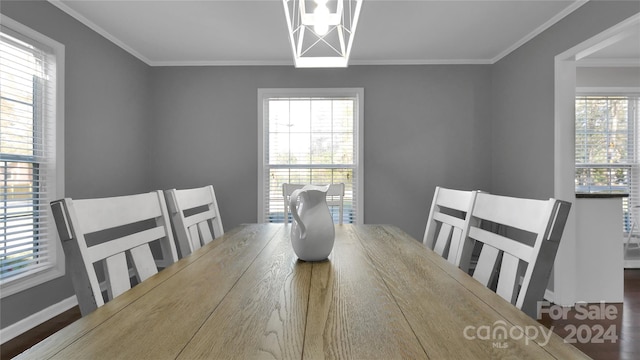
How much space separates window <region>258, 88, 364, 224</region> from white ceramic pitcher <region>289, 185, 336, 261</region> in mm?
2880

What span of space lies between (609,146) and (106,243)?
17.3 feet

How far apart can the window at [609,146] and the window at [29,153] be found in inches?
216

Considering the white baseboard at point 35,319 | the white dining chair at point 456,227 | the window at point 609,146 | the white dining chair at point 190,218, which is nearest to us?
the white dining chair at point 456,227

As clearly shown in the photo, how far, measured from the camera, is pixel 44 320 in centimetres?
257

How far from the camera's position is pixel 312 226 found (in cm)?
114

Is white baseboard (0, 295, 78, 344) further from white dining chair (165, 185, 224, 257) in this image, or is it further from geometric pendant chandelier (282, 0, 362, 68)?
geometric pendant chandelier (282, 0, 362, 68)

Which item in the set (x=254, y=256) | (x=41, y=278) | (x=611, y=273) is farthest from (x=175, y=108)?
(x=611, y=273)

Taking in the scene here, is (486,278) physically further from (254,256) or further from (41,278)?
→ (41,278)

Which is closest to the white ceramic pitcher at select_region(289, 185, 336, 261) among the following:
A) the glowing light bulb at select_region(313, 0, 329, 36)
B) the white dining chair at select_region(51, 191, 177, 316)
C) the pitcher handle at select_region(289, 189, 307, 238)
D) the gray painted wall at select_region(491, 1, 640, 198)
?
the pitcher handle at select_region(289, 189, 307, 238)

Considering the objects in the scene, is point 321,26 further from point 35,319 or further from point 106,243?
point 35,319

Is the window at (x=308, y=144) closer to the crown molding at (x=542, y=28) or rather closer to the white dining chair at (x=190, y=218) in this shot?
the crown molding at (x=542, y=28)

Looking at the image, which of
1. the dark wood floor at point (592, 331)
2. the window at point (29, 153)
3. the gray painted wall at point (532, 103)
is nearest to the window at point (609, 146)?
the gray painted wall at point (532, 103)

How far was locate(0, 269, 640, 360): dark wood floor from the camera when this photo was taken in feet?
6.99

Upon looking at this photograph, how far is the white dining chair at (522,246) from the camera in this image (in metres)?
0.90
